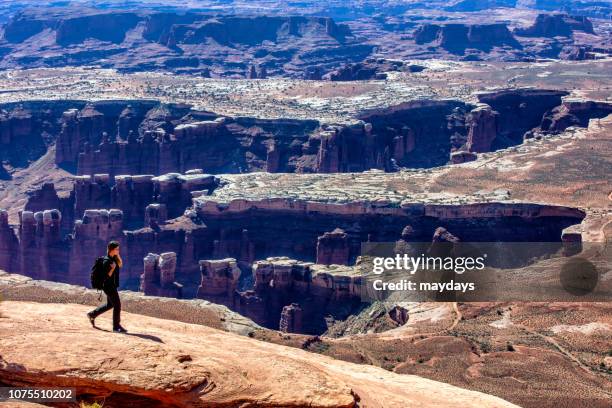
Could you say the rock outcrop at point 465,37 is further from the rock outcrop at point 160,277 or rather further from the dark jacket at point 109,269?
the dark jacket at point 109,269

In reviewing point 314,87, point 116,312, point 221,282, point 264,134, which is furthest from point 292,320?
point 314,87

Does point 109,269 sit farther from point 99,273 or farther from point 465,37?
point 465,37

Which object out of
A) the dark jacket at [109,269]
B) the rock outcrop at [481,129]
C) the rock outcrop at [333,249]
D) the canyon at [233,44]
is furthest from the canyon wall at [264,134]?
the dark jacket at [109,269]

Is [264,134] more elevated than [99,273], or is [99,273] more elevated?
[99,273]

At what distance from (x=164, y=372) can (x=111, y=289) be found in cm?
515

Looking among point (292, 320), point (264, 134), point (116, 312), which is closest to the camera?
point (116, 312)

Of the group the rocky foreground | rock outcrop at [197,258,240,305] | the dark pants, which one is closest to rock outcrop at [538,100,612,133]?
rock outcrop at [197,258,240,305]

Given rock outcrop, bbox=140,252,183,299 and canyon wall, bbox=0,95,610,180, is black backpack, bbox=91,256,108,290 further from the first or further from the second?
canyon wall, bbox=0,95,610,180

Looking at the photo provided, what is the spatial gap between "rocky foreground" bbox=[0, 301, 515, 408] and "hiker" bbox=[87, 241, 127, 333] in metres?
0.69

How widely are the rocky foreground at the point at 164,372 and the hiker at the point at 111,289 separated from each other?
69 centimetres

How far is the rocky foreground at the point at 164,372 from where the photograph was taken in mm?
21781

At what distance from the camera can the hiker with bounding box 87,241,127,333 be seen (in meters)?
26.2

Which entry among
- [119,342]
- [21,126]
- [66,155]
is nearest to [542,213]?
[119,342]

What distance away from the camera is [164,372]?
72.4 ft
